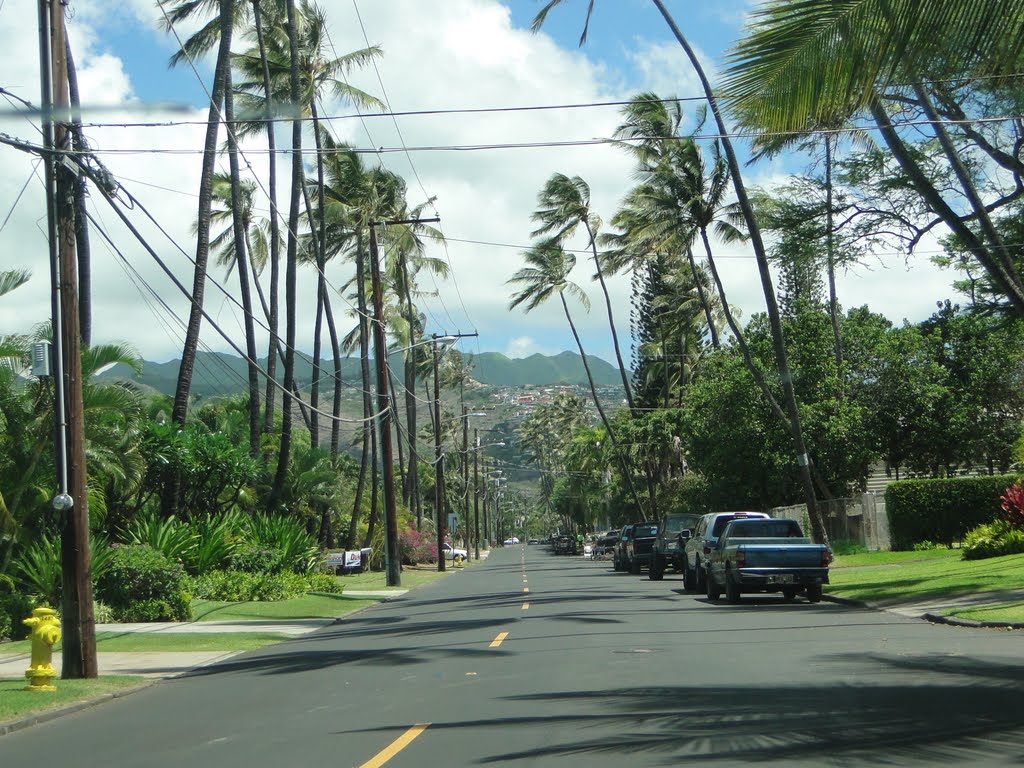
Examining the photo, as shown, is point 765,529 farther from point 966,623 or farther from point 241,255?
point 241,255

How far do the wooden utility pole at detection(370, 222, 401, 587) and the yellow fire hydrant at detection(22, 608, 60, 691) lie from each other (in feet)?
69.6

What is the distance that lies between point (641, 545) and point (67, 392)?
1070 inches

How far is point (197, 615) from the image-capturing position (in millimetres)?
24469

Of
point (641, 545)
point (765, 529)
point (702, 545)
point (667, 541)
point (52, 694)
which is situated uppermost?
point (765, 529)

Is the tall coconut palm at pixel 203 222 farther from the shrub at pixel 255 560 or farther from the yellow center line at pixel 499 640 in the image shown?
the yellow center line at pixel 499 640

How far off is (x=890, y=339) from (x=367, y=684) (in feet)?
110

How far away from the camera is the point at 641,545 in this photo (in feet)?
127

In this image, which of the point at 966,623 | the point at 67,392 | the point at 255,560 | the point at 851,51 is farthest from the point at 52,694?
the point at 255,560

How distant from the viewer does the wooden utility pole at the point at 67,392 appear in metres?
13.9

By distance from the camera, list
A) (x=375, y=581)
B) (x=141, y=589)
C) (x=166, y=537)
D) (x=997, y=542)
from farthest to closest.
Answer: (x=375, y=581), (x=166, y=537), (x=997, y=542), (x=141, y=589)

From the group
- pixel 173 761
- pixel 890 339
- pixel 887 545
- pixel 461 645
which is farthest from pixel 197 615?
pixel 890 339

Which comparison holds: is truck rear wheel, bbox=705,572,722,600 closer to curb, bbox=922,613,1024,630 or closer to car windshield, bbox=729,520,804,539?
car windshield, bbox=729,520,804,539

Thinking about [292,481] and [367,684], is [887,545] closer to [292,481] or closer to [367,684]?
[292,481]

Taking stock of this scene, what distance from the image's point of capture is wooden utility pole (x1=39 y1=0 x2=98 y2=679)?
45.6 feet
